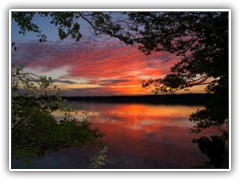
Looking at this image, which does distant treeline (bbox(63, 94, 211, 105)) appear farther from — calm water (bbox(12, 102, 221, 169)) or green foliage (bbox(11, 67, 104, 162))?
green foliage (bbox(11, 67, 104, 162))

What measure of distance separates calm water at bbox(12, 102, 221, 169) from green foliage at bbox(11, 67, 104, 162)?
8cm

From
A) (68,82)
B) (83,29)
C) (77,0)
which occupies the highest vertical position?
(77,0)

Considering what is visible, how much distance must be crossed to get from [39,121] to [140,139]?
3.13 ft

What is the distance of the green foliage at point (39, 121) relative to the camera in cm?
306

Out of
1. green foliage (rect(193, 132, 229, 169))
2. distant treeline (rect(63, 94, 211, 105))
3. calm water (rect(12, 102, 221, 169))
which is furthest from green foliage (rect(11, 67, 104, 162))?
green foliage (rect(193, 132, 229, 169))

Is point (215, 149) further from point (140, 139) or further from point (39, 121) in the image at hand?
point (39, 121)

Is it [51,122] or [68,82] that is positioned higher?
[68,82]

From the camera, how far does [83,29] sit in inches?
126

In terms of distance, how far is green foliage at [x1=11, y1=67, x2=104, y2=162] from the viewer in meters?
3.06

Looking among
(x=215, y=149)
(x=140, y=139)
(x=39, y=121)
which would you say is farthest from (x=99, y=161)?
(x=215, y=149)

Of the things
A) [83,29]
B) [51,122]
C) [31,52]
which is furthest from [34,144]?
[83,29]

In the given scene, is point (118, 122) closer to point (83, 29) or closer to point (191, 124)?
point (191, 124)

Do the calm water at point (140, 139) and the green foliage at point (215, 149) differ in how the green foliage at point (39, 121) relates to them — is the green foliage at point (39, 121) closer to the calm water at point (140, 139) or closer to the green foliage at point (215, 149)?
the calm water at point (140, 139)
